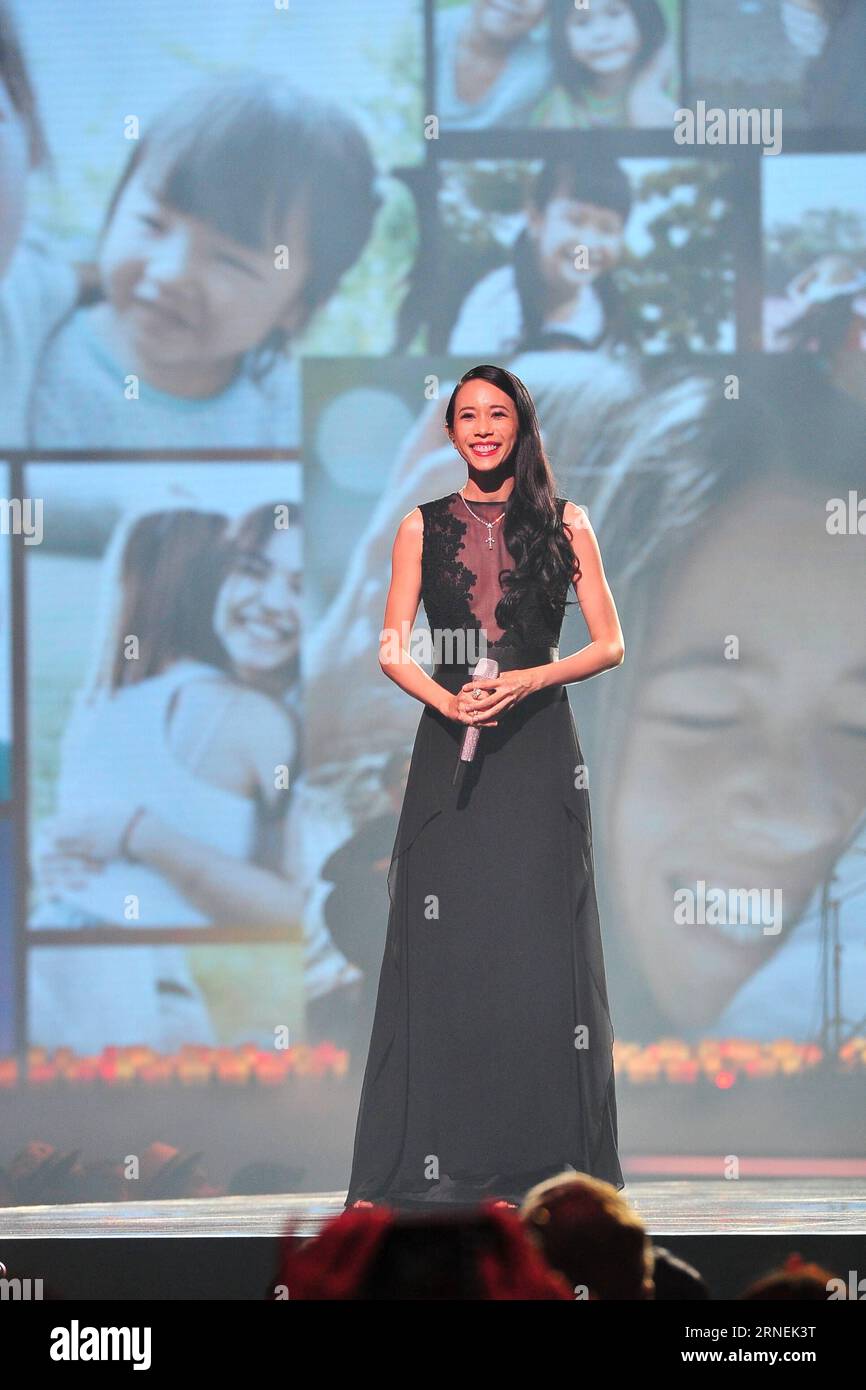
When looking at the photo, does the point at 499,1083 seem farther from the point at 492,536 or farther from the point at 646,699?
the point at 646,699

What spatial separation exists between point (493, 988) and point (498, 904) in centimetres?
16

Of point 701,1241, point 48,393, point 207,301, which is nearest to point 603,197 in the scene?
point 207,301

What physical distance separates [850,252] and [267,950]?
7.76ft

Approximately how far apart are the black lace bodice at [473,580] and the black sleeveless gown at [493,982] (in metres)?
0.02

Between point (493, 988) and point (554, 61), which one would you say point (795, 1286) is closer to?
point (493, 988)

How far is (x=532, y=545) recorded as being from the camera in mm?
3156

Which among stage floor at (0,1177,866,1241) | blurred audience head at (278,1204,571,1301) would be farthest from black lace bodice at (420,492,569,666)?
blurred audience head at (278,1204,571,1301)

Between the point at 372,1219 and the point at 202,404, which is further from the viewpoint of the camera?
the point at 202,404

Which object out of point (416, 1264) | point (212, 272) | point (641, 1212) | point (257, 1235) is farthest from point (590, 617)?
point (416, 1264)

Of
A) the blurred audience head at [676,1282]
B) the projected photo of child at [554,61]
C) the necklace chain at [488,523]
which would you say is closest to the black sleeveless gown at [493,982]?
the necklace chain at [488,523]

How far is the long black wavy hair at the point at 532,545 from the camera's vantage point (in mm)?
3152

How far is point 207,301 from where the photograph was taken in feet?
14.5

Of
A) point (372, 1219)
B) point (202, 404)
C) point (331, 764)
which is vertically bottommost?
point (372, 1219)

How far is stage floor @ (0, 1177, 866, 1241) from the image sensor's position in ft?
11.4
